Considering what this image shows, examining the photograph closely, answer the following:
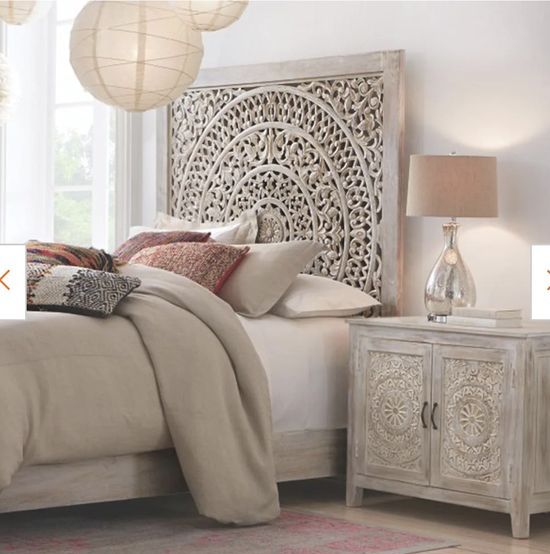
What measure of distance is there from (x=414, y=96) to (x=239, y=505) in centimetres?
182

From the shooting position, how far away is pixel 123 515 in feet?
13.9

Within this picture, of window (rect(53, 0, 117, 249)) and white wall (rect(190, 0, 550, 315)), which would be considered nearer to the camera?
white wall (rect(190, 0, 550, 315))

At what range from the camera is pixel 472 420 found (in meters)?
4.09

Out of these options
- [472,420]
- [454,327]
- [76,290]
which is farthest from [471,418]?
[76,290]

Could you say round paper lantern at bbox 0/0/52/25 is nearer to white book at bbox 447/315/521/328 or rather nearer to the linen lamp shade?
the linen lamp shade

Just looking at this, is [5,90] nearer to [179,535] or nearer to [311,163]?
[311,163]

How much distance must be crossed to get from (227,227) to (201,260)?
2.27 feet

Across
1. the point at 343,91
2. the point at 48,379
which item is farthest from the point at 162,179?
the point at 48,379

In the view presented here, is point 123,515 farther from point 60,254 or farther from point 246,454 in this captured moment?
point 60,254

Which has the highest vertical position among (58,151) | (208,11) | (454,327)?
(208,11)

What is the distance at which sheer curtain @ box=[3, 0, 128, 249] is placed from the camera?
6.12 metres

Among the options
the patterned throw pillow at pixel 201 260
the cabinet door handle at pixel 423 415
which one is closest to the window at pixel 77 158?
the patterned throw pillow at pixel 201 260

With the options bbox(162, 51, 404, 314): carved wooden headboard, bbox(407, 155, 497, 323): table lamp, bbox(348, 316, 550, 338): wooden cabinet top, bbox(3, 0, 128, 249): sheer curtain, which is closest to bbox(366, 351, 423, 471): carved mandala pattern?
bbox(348, 316, 550, 338): wooden cabinet top

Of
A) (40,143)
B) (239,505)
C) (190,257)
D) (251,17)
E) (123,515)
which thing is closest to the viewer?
(239,505)
